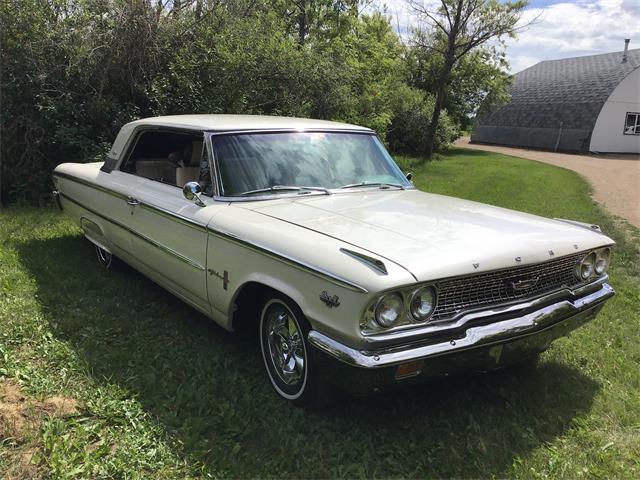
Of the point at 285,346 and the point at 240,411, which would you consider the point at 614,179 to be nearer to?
the point at 285,346

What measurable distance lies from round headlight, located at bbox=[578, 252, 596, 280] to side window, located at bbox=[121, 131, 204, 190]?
118 inches

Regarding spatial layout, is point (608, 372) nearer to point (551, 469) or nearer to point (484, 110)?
point (551, 469)

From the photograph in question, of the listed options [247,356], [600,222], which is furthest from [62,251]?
[600,222]

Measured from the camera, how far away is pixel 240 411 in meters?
3.11

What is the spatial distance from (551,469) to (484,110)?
27.2 meters

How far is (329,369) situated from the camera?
2.63 meters

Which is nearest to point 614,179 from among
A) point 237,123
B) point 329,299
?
point 237,123

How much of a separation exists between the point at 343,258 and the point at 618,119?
30232 millimetres

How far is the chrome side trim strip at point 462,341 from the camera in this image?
2.48 m

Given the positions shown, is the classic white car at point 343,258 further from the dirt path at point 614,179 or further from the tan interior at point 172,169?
the dirt path at point 614,179

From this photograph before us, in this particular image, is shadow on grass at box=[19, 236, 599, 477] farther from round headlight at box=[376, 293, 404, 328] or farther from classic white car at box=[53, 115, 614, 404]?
round headlight at box=[376, 293, 404, 328]

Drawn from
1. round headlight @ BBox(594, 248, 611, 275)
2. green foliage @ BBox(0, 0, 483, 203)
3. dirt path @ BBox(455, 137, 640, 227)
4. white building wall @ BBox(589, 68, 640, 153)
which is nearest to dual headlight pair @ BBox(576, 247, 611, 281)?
round headlight @ BBox(594, 248, 611, 275)

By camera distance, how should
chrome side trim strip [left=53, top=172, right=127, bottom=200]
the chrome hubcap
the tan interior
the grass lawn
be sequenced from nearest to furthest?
the grass lawn, the chrome hubcap, the tan interior, chrome side trim strip [left=53, top=172, right=127, bottom=200]

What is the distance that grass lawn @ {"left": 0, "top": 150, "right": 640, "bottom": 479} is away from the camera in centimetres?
269
